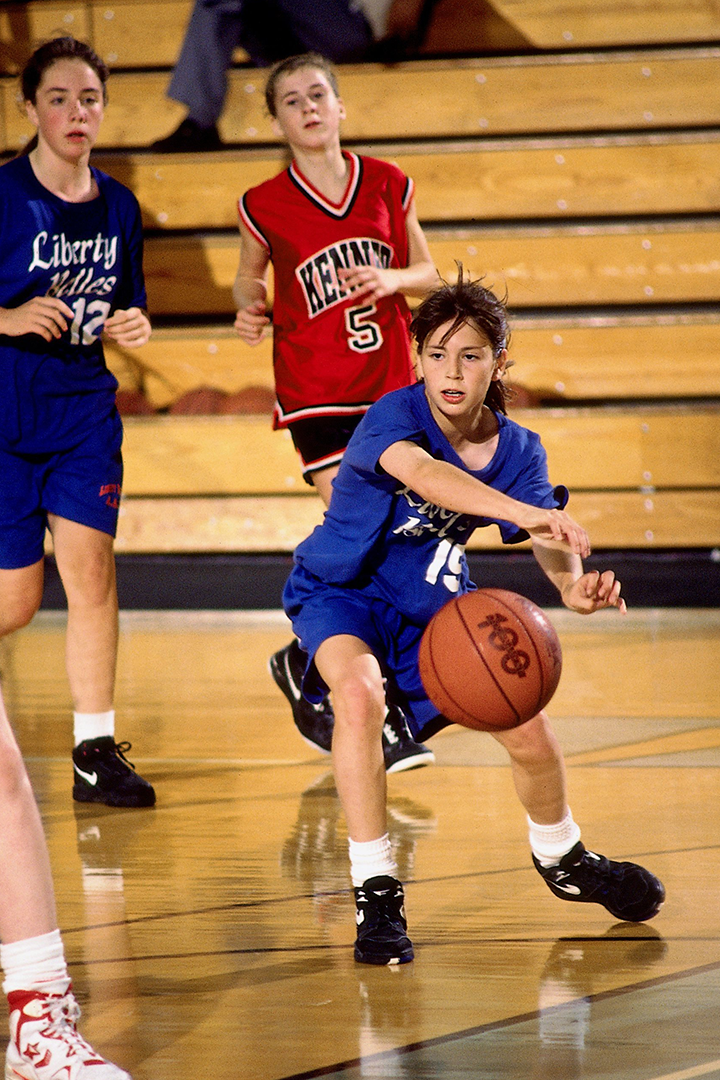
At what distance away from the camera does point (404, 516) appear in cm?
254

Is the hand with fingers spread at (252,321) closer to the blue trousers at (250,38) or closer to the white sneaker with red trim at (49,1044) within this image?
the white sneaker with red trim at (49,1044)

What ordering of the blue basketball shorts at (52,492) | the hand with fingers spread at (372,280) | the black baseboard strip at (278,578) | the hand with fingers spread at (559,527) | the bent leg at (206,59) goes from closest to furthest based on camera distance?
the hand with fingers spread at (559,527), the blue basketball shorts at (52,492), the hand with fingers spread at (372,280), the black baseboard strip at (278,578), the bent leg at (206,59)

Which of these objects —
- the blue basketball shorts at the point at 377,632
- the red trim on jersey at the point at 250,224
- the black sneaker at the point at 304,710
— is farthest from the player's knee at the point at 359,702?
the red trim on jersey at the point at 250,224

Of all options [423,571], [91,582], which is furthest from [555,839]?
[91,582]

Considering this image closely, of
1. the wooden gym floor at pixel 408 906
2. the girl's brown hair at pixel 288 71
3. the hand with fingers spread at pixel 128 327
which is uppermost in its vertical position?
the girl's brown hair at pixel 288 71

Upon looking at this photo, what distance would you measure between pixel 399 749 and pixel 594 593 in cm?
124

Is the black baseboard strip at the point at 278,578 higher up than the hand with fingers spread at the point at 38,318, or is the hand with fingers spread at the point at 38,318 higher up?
the hand with fingers spread at the point at 38,318

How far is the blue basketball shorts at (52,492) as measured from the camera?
3.26 m

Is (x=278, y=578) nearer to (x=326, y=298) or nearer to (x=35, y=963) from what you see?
(x=326, y=298)

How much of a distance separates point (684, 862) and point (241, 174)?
Answer: 204 inches

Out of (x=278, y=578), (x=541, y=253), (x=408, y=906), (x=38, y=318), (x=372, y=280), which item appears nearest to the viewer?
(x=408, y=906)

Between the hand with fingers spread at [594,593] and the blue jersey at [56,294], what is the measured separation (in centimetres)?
152

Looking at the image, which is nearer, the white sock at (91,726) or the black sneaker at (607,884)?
the black sneaker at (607,884)

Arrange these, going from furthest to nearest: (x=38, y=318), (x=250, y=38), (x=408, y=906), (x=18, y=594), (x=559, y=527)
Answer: (x=250, y=38) < (x=18, y=594) < (x=38, y=318) < (x=408, y=906) < (x=559, y=527)
